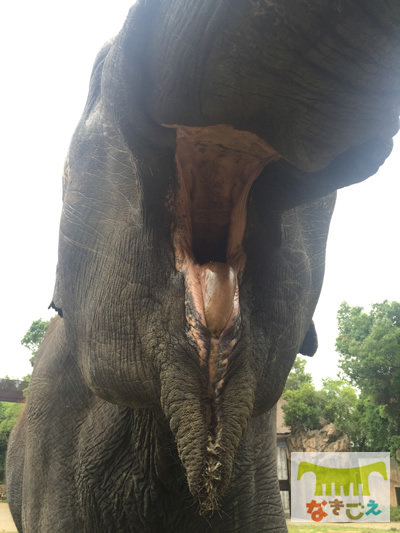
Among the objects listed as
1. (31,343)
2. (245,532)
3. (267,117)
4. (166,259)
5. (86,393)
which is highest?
(31,343)


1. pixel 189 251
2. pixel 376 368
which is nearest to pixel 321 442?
pixel 376 368


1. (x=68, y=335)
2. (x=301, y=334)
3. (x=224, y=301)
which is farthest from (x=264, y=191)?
(x=68, y=335)

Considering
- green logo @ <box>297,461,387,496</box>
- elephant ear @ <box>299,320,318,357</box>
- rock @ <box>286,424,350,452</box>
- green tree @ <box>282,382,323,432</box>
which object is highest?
green tree @ <box>282,382,323,432</box>

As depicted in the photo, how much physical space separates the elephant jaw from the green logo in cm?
1566

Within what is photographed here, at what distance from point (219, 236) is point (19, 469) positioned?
2543mm

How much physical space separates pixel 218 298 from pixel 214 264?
0.09 m

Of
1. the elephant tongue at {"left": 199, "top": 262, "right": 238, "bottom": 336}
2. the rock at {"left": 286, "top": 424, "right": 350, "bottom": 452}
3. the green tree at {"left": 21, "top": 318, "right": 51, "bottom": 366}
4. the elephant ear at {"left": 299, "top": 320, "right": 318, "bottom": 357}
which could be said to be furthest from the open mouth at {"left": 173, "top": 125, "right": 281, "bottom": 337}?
the green tree at {"left": 21, "top": 318, "right": 51, "bottom": 366}

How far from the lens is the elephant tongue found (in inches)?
50.3

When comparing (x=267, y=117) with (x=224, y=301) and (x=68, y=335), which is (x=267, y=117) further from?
(x=68, y=335)

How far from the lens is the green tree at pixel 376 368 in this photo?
64.2 ft

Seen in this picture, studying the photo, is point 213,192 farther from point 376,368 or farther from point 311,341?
point 376,368

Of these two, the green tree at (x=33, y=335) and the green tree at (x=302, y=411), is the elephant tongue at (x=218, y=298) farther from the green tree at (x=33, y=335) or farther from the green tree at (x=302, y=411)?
the green tree at (x=33, y=335)

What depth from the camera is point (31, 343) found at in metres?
28.9

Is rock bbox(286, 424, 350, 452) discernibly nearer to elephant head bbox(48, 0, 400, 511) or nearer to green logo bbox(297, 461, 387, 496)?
green logo bbox(297, 461, 387, 496)
